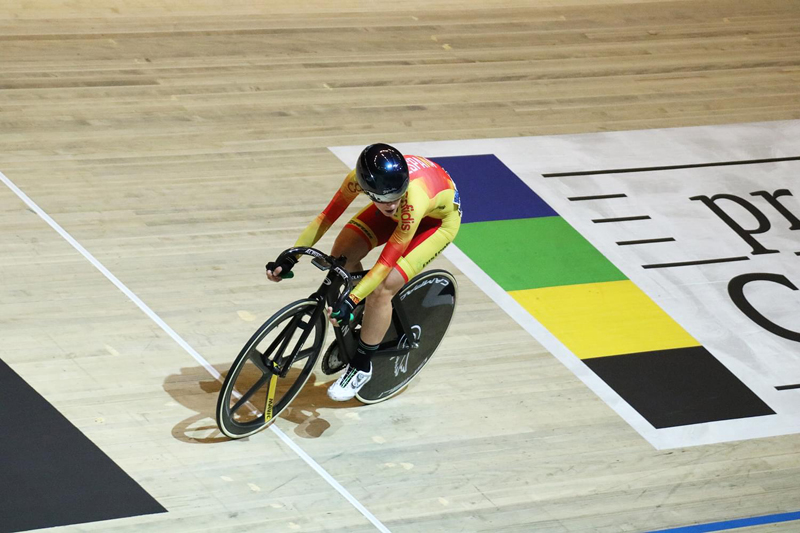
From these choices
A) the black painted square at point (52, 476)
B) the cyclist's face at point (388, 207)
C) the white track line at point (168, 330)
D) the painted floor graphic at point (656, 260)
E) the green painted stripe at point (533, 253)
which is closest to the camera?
the black painted square at point (52, 476)

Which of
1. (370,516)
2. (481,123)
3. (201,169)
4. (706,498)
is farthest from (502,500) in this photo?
(481,123)

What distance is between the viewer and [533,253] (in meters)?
6.70

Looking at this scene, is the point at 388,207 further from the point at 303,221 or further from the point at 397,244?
the point at 303,221

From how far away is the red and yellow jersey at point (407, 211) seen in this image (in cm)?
461

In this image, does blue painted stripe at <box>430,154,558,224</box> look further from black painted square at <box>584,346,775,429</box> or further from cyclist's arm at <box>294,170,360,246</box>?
cyclist's arm at <box>294,170,360,246</box>

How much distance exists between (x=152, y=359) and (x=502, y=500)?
1780mm

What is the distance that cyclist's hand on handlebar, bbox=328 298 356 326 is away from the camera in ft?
14.9

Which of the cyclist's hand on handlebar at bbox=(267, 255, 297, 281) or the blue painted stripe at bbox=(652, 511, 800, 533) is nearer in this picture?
the cyclist's hand on handlebar at bbox=(267, 255, 297, 281)

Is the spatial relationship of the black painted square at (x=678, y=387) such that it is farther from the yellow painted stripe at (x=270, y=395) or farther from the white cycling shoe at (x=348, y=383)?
the yellow painted stripe at (x=270, y=395)

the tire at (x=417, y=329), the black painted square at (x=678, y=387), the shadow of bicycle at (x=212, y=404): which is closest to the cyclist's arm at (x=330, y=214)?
the tire at (x=417, y=329)

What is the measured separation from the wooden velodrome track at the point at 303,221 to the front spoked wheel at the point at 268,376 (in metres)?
0.12

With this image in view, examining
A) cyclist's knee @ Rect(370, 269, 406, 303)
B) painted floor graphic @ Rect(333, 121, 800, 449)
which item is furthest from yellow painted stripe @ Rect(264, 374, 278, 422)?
painted floor graphic @ Rect(333, 121, 800, 449)

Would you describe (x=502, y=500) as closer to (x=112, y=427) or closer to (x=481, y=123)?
(x=112, y=427)

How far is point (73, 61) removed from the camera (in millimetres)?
7941
